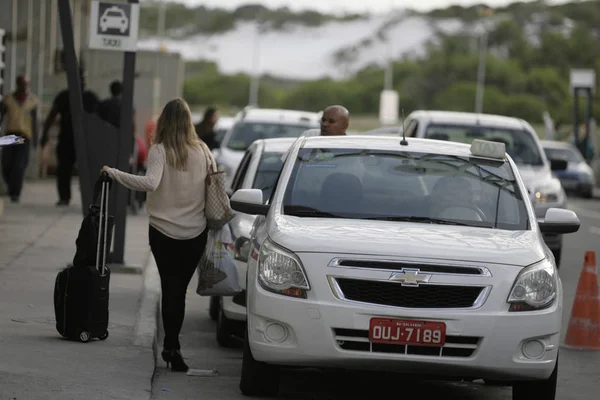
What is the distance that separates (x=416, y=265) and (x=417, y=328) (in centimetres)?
35

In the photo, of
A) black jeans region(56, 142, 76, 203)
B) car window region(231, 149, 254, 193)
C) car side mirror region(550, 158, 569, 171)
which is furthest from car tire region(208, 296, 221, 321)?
black jeans region(56, 142, 76, 203)

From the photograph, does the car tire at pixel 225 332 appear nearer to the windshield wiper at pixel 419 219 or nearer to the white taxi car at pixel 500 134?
the windshield wiper at pixel 419 219

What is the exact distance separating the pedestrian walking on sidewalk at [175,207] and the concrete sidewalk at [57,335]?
345mm

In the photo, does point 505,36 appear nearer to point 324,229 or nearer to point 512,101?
point 512,101

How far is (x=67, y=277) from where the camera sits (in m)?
9.41

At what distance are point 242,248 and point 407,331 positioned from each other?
112 inches

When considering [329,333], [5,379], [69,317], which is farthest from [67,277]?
[329,333]

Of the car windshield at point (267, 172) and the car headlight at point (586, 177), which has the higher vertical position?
the car windshield at point (267, 172)

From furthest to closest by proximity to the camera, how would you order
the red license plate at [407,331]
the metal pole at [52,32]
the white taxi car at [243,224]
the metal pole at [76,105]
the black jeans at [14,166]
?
the metal pole at [52,32], the black jeans at [14,166], the metal pole at [76,105], the white taxi car at [243,224], the red license plate at [407,331]

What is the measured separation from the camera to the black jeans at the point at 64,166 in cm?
2122

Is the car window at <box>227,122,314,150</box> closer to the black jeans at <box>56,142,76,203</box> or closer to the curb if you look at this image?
the black jeans at <box>56,142,76,203</box>

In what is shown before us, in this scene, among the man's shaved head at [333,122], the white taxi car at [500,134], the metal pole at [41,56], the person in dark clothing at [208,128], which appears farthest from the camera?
the metal pole at [41,56]

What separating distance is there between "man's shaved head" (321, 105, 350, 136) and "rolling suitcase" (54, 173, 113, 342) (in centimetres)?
342

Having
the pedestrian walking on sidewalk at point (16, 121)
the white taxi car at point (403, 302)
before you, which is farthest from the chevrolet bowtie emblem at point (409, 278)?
the pedestrian walking on sidewalk at point (16, 121)
